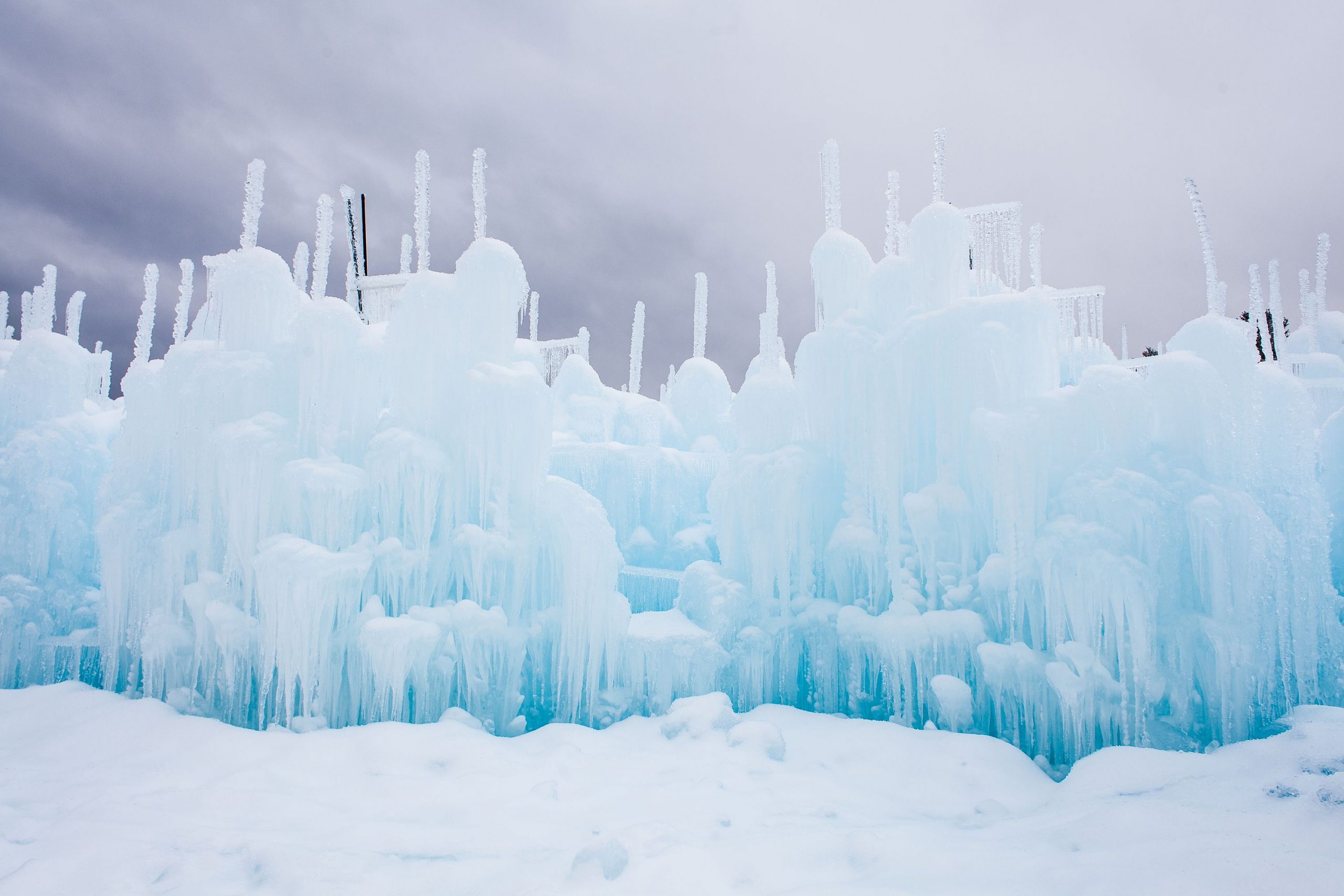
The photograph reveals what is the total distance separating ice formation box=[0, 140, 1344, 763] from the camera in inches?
316

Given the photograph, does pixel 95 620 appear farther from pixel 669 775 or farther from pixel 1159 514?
pixel 1159 514

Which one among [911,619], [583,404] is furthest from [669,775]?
[583,404]

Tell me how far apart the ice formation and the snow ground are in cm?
85

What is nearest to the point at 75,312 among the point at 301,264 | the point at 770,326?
the point at 301,264

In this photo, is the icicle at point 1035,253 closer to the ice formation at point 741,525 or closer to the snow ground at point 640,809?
the ice formation at point 741,525

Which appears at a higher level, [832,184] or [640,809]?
[832,184]

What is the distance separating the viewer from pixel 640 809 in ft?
22.7

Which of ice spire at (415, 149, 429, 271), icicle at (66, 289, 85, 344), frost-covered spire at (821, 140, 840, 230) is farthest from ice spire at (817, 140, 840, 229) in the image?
icicle at (66, 289, 85, 344)

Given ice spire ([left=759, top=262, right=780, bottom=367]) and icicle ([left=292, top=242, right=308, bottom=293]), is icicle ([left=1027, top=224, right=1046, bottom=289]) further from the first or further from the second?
icicle ([left=292, top=242, right=308, bottom=293])

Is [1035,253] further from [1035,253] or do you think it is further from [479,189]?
[479,189]

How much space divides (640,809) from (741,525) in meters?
4.86

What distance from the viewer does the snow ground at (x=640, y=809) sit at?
516 centimetres

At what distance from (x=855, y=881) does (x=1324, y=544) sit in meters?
7.11

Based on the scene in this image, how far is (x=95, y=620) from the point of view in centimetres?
1085
